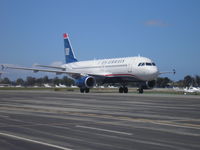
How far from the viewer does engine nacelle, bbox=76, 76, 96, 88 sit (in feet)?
172

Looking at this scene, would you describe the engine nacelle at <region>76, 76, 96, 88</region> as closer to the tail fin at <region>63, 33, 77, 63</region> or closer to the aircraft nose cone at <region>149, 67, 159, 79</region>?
the aircraft nose cone at <region>149, 67, 159, 79</region>

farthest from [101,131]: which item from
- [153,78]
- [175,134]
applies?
[153,78]

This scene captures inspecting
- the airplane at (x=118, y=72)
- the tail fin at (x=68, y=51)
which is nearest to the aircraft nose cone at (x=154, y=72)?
the airplane at (x=118, y=72)

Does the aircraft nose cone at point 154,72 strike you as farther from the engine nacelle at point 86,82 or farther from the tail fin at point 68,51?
the tail fin at point 68,51

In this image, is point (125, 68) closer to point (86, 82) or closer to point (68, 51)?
point (86, 82)

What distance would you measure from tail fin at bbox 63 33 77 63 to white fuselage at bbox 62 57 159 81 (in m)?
7.96

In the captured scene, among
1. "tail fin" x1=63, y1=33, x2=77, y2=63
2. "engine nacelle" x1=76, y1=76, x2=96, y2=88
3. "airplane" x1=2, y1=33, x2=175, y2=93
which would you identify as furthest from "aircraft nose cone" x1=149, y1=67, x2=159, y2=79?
"tail fin" x1=63, y1=33, x2=77, y2=63

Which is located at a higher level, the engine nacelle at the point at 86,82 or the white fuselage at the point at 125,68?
the white fuselage at the point at 125,68

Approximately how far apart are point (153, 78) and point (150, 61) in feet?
7.89

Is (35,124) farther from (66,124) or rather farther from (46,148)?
(46,148)

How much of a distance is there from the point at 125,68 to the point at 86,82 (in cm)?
620

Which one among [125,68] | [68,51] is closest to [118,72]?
[125,68]

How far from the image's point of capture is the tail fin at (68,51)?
6719cm

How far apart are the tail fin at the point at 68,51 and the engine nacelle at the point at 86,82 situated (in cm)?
1426
